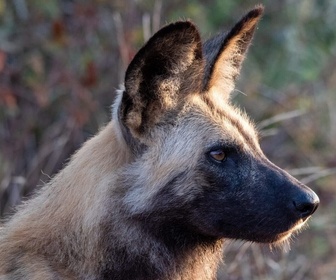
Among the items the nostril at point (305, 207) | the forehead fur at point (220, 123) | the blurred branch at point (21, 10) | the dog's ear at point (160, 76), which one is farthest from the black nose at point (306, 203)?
the blurred branch at point (21, 10)

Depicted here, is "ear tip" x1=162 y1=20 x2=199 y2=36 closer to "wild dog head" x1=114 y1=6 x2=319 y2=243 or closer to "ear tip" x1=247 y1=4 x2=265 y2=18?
"wild dog head" x1=114 y1=6 x2=319 y2=243

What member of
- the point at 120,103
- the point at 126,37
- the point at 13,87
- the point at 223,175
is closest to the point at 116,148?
the point at 120,103

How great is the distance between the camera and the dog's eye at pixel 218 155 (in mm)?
4727

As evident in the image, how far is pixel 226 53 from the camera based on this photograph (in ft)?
17.0

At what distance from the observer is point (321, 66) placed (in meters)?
10.1

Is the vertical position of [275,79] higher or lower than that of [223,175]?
lower

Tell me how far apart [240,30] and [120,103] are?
888mm

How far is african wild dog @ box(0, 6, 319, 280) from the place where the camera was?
4.57m

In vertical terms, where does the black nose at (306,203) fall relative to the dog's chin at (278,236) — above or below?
above

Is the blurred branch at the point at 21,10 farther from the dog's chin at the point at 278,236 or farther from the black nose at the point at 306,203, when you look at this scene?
the black nose at the point at 306,203

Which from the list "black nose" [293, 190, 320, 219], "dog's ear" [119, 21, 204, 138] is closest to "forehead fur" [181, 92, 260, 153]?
"dog's ear" [119, 21, 204, 138]

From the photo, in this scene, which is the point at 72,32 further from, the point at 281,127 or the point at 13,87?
the point at 281,127

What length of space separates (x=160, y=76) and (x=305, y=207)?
1019 mm

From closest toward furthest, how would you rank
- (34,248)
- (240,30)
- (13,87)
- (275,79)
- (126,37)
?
(34,248) → (240,30) → (126,37) → (13,87) → (275,79)
